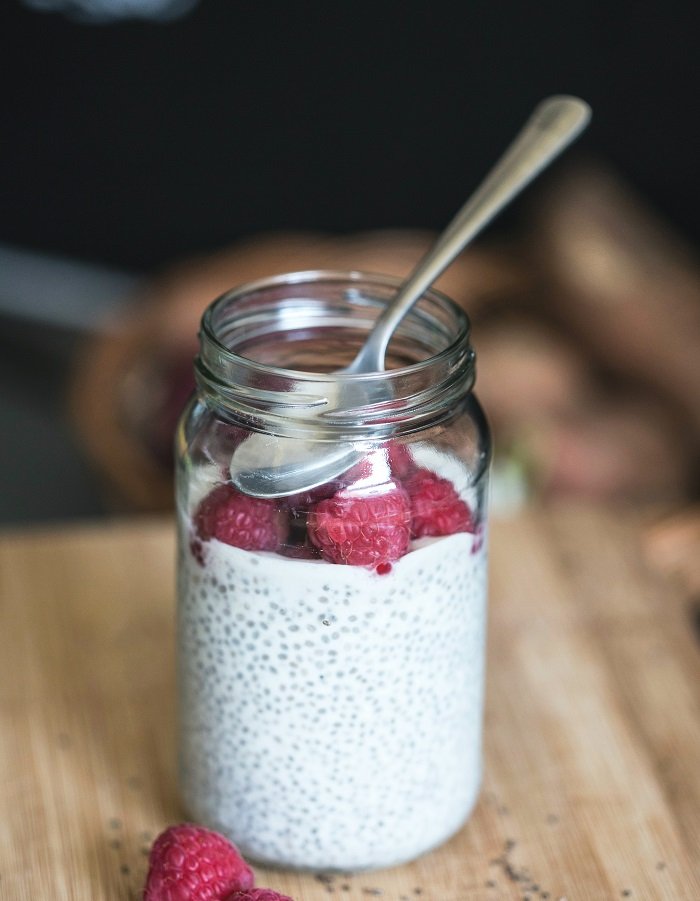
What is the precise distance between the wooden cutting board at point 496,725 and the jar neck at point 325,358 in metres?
0.29

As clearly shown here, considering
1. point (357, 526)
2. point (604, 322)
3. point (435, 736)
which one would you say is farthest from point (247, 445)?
point (604, 322)

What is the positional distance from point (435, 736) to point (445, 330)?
25 centimetres

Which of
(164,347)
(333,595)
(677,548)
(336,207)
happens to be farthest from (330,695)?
(336,207)

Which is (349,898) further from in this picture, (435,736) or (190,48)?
(190,48)

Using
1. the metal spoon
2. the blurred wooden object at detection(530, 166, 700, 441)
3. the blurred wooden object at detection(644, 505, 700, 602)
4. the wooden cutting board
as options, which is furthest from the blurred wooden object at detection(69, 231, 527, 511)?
the metal spoon

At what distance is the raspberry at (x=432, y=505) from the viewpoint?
65cm

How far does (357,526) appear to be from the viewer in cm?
62

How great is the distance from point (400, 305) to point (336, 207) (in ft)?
5.19

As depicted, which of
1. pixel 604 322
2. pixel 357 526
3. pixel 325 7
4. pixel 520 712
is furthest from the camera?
pixel 325 7

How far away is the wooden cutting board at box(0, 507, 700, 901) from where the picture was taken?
72 centimetres

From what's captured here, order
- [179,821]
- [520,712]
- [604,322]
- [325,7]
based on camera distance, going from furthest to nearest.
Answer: [325,7]
[604,322]
[520,712]
[179,821]

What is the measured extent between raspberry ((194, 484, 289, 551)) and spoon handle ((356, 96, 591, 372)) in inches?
4.2

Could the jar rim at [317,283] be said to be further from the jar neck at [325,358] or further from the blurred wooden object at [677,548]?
the blurred wooden object at [677,548]

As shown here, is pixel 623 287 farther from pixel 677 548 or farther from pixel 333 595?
pixel 333 595
